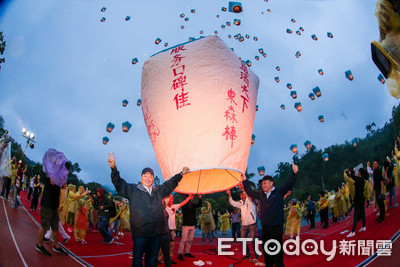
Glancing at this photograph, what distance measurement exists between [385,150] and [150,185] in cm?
3871

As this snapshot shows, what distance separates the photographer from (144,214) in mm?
2982

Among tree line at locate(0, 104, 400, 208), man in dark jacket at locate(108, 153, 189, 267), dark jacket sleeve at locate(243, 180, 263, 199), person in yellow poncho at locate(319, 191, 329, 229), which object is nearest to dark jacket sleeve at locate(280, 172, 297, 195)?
dark jacket sleeve at locate(243, 180, 263, 199)

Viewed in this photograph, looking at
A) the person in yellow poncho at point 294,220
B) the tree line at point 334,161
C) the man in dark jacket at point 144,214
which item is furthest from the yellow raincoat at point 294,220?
the tree line at point 334,161

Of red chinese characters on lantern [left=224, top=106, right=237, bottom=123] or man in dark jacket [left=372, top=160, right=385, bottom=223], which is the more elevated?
red chinese characters on lantern [left=224, top=106, right=237, bottom=123]

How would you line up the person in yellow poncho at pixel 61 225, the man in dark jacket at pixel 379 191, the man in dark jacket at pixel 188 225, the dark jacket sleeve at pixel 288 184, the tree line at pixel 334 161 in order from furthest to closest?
the tree line at pixel 334 161 < the man in dark jacket at pixel 379 191 < the man in dark jacket at pixel 188 225 < the person in yellow poncho at pixel 61 225 < the dark jacket sleeve at pixel 288 184

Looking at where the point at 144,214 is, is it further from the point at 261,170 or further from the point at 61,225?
the point at 261,170

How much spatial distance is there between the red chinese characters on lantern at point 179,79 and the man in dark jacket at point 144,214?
4.35 ft

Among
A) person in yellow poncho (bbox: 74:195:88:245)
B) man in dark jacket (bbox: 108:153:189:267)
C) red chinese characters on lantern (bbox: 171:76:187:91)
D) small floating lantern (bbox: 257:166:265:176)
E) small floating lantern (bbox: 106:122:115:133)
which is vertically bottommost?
person in yellow poncho (bbox: 74:195:88:245)

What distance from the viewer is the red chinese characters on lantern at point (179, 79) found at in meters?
4.01

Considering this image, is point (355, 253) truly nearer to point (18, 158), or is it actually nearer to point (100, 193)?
point (100, 193)

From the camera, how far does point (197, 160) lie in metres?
3.68

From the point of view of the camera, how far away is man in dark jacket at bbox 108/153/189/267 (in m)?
2.93

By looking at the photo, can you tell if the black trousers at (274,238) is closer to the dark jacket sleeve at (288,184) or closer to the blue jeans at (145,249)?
the dark jacket sleeve at (288,184)

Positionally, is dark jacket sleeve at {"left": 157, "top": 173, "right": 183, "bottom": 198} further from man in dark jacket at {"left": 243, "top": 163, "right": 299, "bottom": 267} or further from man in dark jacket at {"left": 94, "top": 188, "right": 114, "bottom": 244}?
man in dark jacket at {"left": 94, "top": 188, "right": 114, "bottom": 244}
